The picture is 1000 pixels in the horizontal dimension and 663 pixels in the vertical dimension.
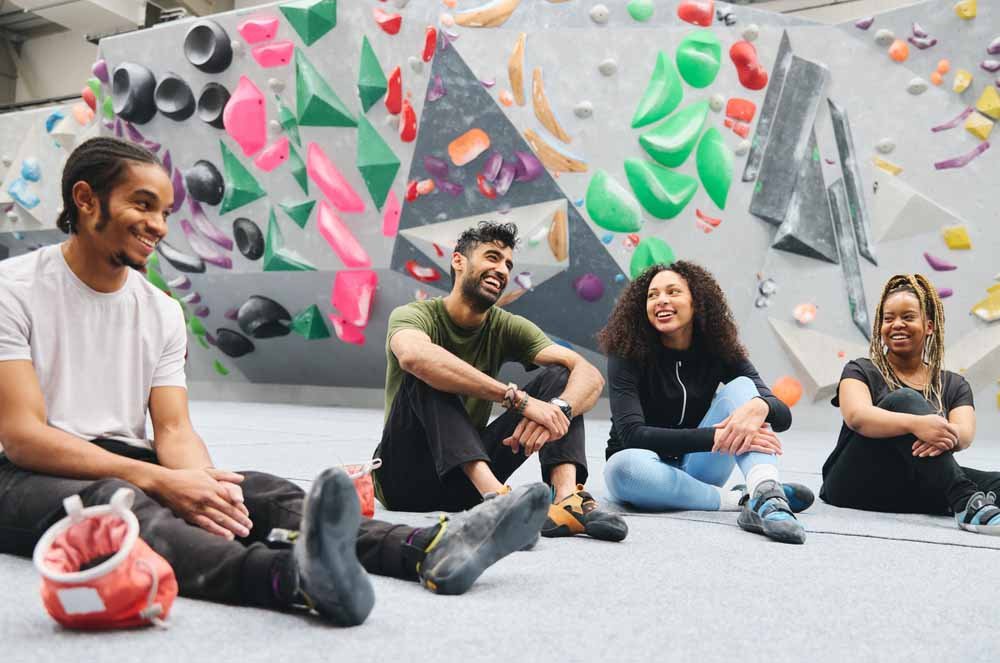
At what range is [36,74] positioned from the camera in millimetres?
14172

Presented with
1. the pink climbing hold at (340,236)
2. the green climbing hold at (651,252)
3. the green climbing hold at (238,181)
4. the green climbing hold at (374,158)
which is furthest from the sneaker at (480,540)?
the green climbing hold at (238,181)

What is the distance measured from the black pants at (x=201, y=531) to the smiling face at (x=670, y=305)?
1.32 metres

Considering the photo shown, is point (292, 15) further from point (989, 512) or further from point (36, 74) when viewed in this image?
point (36, 74)

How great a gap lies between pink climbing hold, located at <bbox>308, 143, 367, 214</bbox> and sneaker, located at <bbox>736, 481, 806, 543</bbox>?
5.26 metres

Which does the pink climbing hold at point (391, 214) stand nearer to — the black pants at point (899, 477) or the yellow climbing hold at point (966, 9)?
the yellow climbing hold at point (966, 9)

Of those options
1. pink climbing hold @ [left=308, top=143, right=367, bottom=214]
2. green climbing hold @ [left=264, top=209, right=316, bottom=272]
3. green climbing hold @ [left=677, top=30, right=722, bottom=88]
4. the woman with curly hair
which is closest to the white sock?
the woman with curly hair

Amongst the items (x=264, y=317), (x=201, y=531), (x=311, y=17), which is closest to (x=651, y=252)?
(x=311, y=17)

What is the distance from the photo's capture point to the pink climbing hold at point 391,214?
6906mm

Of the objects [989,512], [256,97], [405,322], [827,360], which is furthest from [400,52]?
[989,512]

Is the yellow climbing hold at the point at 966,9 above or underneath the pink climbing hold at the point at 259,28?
above

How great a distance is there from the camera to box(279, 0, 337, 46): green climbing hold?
6664 millimetres

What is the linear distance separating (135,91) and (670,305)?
6471 mm

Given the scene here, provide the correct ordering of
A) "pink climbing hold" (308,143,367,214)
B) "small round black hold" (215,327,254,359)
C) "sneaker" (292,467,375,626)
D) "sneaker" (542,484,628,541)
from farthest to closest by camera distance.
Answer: "small round black hold" (215,327,254,359)
"pink climbing hold" (308,143,367,214)
"sneaker" (542,484,628,541)
"sneaker" (292,467,375,626)

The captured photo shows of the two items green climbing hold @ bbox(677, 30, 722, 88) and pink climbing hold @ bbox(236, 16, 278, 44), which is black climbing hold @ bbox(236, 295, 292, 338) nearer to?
pink climbing hold @ bbox(236, 16, 278, 44)
